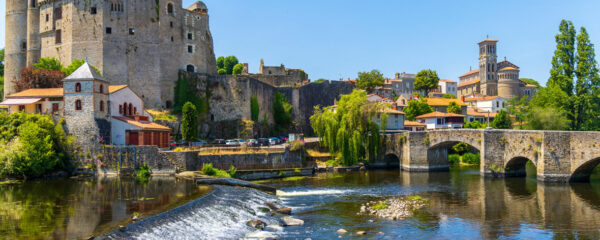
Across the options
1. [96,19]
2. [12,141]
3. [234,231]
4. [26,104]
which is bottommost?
[234,231]

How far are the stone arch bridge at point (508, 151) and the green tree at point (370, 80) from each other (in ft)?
108

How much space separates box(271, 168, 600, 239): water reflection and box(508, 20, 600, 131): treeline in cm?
1362

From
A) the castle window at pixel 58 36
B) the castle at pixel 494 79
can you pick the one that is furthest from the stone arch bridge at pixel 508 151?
the castle at pixel 494 79

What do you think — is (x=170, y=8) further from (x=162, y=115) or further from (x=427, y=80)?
(x=427, y=80)

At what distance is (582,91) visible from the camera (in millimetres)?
50531

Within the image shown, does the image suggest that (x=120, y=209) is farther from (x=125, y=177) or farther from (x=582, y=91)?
(x=582, y=91)

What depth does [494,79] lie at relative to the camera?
376ft

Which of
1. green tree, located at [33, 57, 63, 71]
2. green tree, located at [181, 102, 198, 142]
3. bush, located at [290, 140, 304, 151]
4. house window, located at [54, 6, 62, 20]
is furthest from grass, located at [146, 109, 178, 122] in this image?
house window, located at [54, 6, 62, 20]

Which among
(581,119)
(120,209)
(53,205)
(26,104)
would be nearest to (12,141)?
(26,104)

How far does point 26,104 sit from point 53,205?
79.1ft

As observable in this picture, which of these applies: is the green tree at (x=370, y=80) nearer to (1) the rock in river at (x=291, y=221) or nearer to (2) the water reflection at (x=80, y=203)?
(2) the water reflection at (x=80, y=203)

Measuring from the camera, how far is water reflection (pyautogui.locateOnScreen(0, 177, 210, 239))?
1855 centimetres

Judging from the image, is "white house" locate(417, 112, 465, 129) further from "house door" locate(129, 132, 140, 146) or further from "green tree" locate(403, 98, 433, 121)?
"house door" locate(129, 132, 140, 146)

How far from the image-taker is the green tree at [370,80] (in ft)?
270
